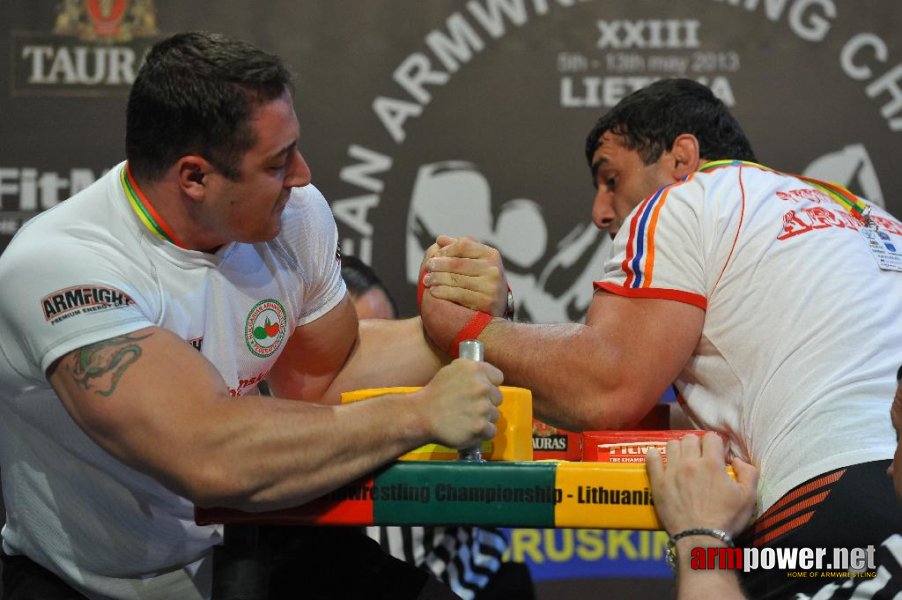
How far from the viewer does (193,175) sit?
1780 mm

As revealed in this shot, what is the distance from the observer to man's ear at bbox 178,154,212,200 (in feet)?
5.78

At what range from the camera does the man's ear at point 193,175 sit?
176 cm

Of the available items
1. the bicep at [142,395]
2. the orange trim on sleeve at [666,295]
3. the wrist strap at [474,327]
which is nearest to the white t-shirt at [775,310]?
the orange trim on sleeve at [666,295]

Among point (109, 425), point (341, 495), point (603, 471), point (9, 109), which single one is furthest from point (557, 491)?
point (9, 109)

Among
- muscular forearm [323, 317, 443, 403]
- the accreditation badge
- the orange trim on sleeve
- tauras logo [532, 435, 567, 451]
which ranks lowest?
tauras logo [532, 435, 567, 451]

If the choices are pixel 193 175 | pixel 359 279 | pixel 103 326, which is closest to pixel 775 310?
pixel 193 175

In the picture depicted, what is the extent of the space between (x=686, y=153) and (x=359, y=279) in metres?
0.99

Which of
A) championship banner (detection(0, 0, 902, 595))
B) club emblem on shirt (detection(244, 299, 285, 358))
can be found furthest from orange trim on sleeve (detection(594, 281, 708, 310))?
championship banner (detection(0, 0, 902, 595))

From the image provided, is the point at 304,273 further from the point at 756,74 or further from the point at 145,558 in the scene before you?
the point at 756,74

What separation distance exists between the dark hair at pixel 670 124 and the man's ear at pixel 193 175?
1179 mm

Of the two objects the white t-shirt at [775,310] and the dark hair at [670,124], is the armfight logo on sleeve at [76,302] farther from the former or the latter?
the dark hair at [670,124]

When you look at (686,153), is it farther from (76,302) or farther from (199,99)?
(76,302)

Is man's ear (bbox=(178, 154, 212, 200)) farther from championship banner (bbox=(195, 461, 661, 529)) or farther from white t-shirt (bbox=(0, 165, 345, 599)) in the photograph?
championship banner (bbox=(195, 461, 661, 529))

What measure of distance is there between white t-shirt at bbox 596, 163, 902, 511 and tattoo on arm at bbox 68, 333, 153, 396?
89 cm
